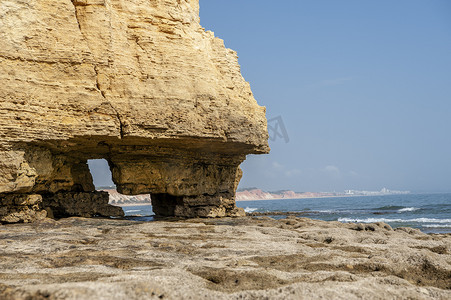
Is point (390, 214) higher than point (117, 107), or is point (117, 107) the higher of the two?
point (117, 107)

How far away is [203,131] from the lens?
14406mm

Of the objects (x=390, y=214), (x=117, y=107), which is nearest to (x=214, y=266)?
(x=117, y=107)

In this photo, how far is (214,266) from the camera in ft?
21.0

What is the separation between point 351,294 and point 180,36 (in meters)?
12.3

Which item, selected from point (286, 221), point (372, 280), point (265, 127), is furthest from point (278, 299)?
point (265, 127)

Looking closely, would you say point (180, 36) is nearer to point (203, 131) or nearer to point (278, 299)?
point (203, 131)

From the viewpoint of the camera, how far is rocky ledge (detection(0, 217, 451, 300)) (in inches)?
183

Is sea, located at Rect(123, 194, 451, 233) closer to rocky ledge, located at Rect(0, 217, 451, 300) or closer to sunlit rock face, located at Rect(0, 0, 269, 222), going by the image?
sunlit rock face, located at Rect(0, 0, 269, 222)

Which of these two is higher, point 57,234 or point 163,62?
point 163,62

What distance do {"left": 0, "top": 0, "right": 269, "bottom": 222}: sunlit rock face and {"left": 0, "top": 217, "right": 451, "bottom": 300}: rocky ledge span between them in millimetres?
3236

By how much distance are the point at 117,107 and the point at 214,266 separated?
842 centimetres

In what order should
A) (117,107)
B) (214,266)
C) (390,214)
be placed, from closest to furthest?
(214,266) → (117,107) → (390,214)

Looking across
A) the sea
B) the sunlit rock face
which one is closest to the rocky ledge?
the sunlit rock face

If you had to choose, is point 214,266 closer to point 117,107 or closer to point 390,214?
point 117,107
